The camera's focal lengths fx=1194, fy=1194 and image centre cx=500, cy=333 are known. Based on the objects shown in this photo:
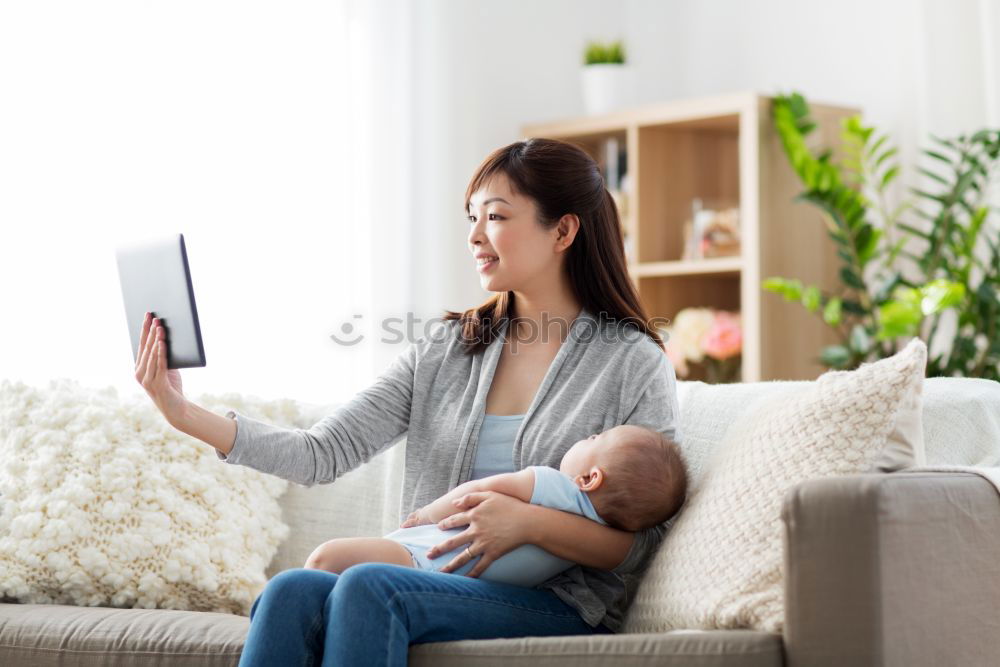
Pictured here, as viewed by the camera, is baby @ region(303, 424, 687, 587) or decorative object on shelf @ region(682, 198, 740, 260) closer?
baby @ region(303, 424, 687, 587)

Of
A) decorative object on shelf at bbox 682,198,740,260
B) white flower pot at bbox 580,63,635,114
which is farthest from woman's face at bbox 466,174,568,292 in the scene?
white flower pot at bbox 580,63,635,114

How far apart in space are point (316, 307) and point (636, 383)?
1.80 meters

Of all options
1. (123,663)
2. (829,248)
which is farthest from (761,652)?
(829,248)

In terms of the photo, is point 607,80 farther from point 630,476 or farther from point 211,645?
point 211,645

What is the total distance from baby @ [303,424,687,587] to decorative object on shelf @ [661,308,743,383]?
185cm

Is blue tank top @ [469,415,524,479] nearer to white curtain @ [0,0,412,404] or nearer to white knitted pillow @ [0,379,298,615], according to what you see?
white knitted pillow @ [0,379,298,615]

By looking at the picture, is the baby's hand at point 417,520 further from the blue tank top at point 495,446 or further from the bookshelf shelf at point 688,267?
the bookshelf shelf at point 688,267

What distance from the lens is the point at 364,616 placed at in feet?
4.91

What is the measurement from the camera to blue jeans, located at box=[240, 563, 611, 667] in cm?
149

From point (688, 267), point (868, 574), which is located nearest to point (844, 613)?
point (868, 574)

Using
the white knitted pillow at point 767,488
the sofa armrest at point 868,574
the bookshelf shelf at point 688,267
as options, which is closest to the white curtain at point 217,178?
the bookshelf shelf at point 688,267

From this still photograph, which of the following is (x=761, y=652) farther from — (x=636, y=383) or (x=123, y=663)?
(x=123, y=663)

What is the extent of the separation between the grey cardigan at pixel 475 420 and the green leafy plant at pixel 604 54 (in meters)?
2.13

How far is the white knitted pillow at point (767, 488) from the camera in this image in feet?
4.88
